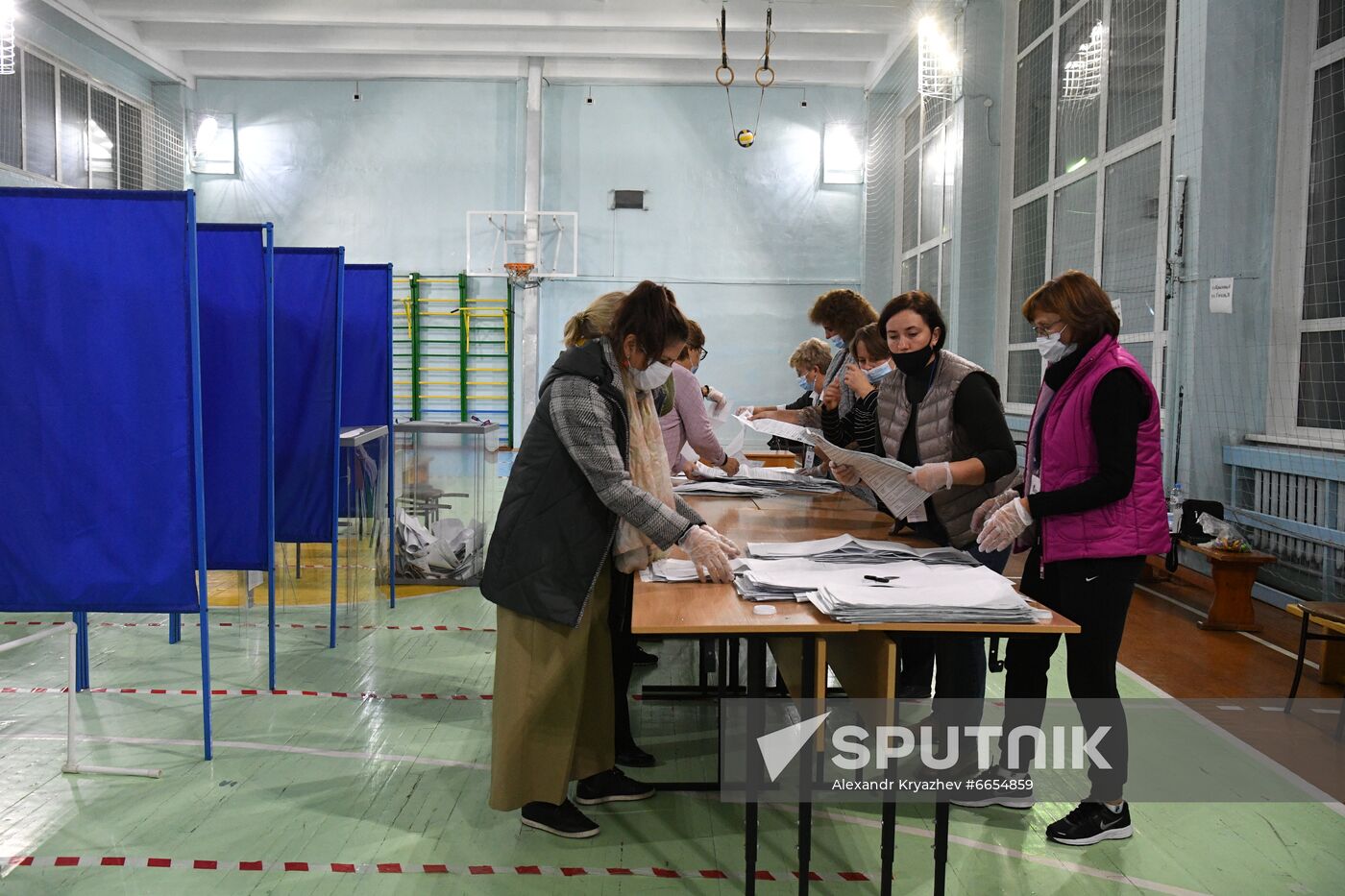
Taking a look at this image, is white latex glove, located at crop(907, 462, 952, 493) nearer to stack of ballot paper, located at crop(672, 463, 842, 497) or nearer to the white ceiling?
stack of ballot paper, located at crop(672, 463, 842, 497)

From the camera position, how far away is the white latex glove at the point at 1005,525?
7.11 feet

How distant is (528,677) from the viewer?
2.26m

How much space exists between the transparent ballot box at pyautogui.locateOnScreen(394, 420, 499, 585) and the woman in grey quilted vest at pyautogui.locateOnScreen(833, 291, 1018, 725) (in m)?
3.09

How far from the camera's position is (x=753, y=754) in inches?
76.0

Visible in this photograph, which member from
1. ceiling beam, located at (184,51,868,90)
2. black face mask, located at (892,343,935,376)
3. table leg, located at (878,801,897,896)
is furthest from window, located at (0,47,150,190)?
table leg, located at (878,801,897,896)

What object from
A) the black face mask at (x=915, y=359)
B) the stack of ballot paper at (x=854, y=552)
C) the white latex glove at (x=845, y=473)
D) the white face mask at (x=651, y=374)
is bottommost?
the stack of ballot paper at (x=854, y=552)

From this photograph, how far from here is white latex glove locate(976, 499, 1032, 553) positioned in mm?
2168

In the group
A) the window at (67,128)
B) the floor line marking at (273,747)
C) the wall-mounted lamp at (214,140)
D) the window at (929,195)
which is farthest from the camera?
the wall-mounted lamp at (214,140)

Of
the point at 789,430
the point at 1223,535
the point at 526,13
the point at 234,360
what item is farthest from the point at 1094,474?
the point at 526,13

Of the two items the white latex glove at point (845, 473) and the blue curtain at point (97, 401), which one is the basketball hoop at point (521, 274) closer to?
the blue curtain at point (97, 401)

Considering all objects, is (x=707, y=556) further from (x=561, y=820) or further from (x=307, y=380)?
(x=307, y=380)

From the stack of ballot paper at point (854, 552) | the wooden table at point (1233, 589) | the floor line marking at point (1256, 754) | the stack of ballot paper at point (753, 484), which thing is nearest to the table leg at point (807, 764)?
the stack of ballot paper at point (854, 552)

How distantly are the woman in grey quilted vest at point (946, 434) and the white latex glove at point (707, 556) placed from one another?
24.6 inches

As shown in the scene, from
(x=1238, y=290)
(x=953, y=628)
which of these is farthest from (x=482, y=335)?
(x=953, y=628)
